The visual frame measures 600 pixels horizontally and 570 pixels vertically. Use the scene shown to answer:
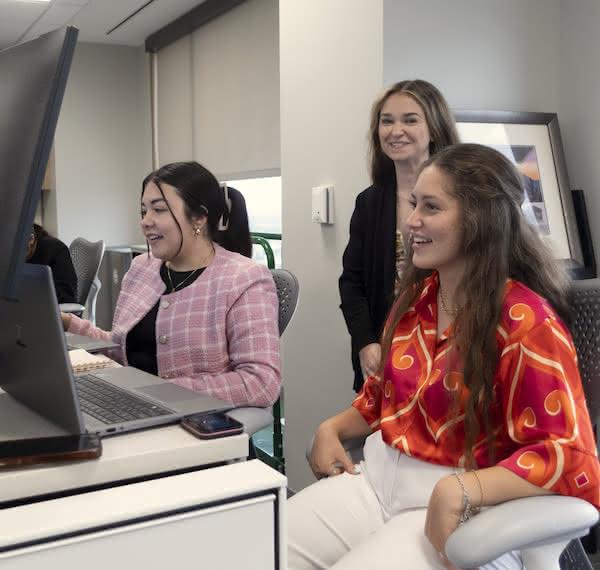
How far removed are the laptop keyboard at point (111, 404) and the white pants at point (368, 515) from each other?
453 mm

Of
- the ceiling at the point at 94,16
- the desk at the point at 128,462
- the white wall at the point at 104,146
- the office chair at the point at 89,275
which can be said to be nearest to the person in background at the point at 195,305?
the desk at the point at 128,462

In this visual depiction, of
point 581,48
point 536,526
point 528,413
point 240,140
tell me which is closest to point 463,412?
point 528,413

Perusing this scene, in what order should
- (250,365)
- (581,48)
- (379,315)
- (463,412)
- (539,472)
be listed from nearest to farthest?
(539,472), (463,412), (250,365), (379,315), (581,48)

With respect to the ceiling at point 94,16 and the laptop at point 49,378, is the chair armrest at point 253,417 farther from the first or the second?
the ceiling at point 94,16

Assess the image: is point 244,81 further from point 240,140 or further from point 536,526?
point 536,526

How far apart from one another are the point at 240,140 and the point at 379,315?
3006mm

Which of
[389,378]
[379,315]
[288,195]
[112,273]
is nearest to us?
[389,378]

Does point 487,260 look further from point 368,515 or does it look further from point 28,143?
point 28,143

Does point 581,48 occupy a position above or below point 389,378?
above

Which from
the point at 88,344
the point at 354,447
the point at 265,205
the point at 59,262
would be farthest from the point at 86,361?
the point at 265,205

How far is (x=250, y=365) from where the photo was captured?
5.60 feet

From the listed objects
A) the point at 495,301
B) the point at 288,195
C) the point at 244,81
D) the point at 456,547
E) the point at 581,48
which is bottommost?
the point at 456,547

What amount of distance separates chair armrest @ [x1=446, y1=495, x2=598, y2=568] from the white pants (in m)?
0.16

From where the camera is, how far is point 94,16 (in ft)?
18.0
